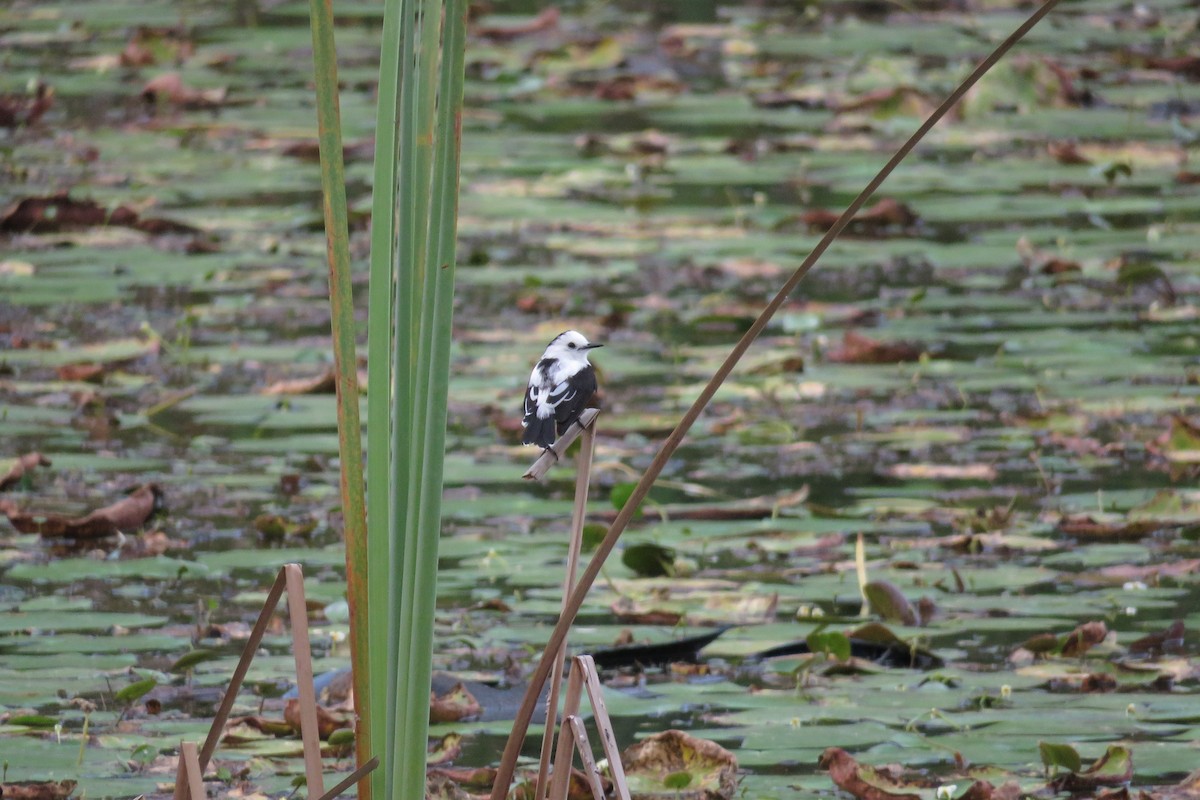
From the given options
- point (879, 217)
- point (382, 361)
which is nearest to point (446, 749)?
point (382, 361)

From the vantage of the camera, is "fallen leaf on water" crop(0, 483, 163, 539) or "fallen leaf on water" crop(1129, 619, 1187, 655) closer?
"fallen leaf on water" crop(1129, 619, 1187, 655)

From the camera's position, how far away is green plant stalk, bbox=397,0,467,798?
173cm

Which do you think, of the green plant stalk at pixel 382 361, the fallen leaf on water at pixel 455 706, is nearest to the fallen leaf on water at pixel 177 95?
the fallen leaf on water at pixel 455 706

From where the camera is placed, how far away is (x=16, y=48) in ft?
30.8

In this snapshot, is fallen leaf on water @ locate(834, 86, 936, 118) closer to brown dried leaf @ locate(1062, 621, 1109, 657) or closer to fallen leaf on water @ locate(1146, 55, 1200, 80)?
fallen leaf on water @ locate(1146, 55, 1200, 80)

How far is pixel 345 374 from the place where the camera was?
6.13ft

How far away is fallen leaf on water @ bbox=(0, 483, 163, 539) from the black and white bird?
76.2 inches

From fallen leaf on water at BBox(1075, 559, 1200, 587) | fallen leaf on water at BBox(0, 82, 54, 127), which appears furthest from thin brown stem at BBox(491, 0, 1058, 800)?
fallen leaf on water at BBox(0, 82, 54, 127)

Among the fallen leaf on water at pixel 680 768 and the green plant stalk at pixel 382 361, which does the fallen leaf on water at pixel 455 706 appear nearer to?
the fallen leaf on water at pixel 680 768

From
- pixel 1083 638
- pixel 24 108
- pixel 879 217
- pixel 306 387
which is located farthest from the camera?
pixel 24 108

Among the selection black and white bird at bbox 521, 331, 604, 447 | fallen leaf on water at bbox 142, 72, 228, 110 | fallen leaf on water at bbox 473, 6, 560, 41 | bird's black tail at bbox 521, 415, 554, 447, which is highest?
black and white bird at bbox 521, 331, 604, 447

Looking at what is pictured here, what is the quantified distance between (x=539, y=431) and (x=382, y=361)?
0.64 ft

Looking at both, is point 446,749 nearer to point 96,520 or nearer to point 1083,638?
point 1083,638

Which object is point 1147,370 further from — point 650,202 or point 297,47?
point 297,47
